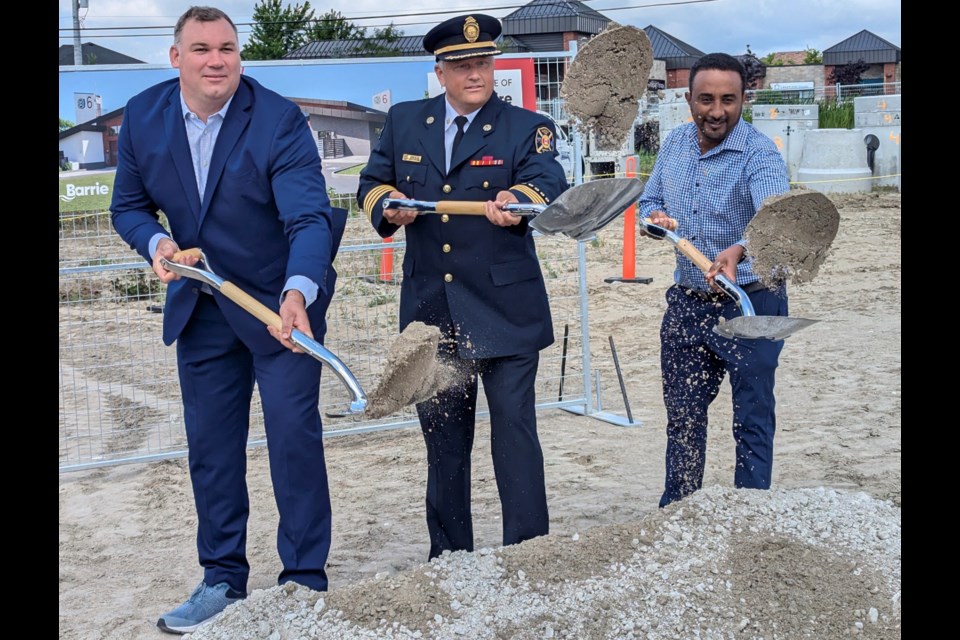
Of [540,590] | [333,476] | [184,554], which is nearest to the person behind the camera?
[540,590]

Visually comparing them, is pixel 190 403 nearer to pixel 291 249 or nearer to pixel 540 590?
pixel 291 249

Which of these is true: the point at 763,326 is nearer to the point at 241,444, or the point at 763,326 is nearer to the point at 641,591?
the point at 641,591

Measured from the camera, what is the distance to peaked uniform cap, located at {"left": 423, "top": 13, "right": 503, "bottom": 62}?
3.87 m

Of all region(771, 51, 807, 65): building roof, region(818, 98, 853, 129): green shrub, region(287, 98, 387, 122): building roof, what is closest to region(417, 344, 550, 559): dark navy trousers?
region(287, 98, 387, 122): building roof

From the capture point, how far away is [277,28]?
38250 mm

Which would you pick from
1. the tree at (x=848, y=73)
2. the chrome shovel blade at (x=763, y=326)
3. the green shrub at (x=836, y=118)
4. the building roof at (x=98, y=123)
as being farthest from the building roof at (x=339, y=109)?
the tree at (x=848, y=73)

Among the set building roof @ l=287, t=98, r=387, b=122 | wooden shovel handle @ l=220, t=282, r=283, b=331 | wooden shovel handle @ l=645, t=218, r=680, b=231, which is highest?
building roof @ l=287, t=98, r=387, b=122

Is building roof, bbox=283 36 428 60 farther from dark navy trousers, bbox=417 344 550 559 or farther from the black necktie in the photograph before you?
dark navy trousers, bbox=417 344 550 559

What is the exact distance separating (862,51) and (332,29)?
124 ft

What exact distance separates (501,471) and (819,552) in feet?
3.90

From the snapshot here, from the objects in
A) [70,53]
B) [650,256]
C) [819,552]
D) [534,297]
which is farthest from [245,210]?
[70,53]

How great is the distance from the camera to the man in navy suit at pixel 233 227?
373 centimetres

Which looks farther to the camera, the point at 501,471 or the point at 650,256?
the point at 650,256

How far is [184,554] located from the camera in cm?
492
